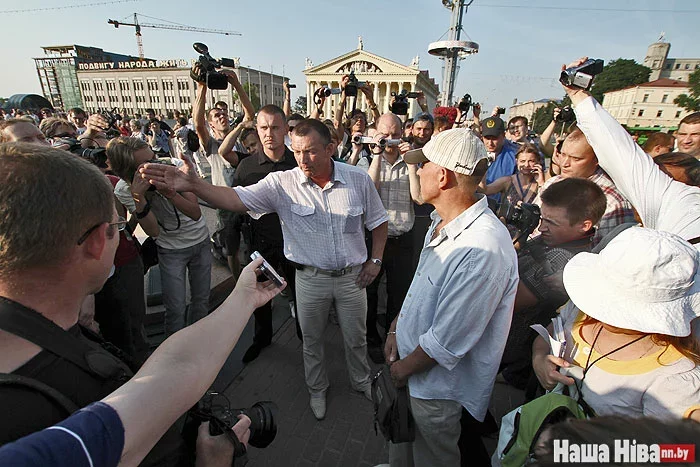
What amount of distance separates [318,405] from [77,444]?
244 centimetres

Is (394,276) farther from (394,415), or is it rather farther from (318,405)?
(394,415)

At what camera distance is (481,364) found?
1645 millimetres

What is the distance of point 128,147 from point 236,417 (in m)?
2.44

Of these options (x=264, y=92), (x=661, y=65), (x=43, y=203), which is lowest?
(x=43, y=203)

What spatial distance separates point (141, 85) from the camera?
238 feet

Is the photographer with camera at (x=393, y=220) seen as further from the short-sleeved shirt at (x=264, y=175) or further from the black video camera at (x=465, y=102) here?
the black video camera at (x=465, y=102)

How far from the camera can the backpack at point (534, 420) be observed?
1.28 metres

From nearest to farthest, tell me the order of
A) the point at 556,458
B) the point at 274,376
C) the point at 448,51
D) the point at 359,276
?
the point at 556,458, the point at 359,276, the point at 274,376, the point at 448,51

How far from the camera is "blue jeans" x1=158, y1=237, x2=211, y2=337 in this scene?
3.06 meters

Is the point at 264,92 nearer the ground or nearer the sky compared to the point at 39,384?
nearer the sky

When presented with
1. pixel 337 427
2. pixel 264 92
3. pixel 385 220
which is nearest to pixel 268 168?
pixel 385 220

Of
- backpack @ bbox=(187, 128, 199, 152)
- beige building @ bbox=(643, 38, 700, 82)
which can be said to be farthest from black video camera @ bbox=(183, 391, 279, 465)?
beige building @ bbox=(643, 38, 700, 82)

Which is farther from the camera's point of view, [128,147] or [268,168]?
[268,168]

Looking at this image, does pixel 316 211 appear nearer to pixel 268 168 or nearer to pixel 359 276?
pixel 359 276
